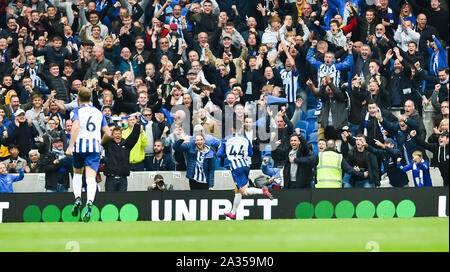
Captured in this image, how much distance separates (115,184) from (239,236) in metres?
2.45

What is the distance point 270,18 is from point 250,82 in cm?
154

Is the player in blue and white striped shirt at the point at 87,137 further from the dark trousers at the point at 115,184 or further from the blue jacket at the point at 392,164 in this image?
Result: the blue jacket at the point at 392,164

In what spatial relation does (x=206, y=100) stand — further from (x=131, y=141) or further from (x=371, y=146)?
(x=371, y=146)

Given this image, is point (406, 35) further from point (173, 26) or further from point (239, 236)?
point (239, 236)

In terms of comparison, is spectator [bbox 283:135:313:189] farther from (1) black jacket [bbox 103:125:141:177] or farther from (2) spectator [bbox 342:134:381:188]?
(1) black jacket [bbox 103:125:141:177]

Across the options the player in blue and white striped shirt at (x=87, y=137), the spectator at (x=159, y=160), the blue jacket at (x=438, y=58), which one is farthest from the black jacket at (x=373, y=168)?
the player in blue and white striped shirt at (x=87, y=137)

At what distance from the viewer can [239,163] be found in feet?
47.6

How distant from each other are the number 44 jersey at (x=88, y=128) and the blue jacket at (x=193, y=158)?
2.35m

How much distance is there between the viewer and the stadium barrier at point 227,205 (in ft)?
48.4

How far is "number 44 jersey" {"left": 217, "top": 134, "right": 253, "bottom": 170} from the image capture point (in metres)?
14.5

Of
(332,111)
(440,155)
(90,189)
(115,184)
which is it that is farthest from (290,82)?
(90,189)

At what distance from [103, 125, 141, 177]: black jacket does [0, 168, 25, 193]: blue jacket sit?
5.24 ft

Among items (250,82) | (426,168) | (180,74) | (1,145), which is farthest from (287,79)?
(1,145)

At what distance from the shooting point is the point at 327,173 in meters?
15.0
